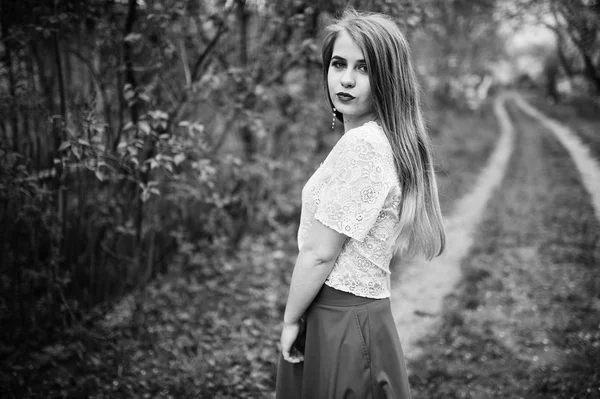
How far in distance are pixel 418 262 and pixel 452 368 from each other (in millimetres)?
2497

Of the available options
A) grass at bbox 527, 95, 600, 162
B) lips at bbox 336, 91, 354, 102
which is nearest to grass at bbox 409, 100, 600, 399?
lips at bbox 336, 91, 354, 102

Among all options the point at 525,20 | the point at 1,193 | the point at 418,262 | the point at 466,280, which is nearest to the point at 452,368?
the point at 466,280

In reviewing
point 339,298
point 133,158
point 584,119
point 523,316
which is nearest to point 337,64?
point 339,298

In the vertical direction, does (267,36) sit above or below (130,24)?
above

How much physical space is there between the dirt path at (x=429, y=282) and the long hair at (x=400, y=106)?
7.78 feet

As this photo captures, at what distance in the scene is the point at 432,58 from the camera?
19.9 metres

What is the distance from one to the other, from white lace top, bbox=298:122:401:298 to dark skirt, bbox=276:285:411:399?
76mm

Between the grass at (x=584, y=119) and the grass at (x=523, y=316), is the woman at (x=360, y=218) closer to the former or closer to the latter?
the grass at (x=523, y=316)

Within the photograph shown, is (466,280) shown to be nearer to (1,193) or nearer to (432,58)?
(1,193)

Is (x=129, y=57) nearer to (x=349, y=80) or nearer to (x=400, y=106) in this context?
(x=349, y=80)

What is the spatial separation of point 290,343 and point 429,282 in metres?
3.84

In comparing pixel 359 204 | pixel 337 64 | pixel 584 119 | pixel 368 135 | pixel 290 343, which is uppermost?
pixel 584 119

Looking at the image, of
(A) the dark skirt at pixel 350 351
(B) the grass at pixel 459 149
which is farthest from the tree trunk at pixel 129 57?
(B) the grass at pixel 459 149

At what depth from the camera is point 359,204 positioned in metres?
1.43
